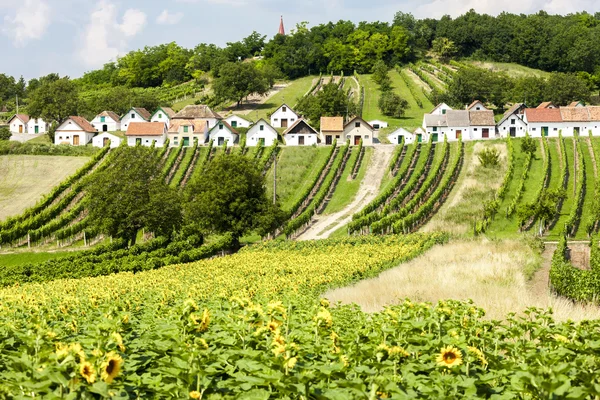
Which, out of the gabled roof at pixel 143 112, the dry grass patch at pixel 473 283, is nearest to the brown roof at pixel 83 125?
the gabled roof at pixel 143 112

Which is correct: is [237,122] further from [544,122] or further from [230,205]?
[230,205]

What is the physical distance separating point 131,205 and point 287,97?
78.3 metres

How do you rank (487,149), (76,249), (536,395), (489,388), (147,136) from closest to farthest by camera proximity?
(536,395) → (489,388) → (76,249) → (487,149) → (147,136)

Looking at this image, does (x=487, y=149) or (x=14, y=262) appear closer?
(x=14, y=262)

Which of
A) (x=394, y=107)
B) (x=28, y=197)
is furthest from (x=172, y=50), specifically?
(x=28, y=197)

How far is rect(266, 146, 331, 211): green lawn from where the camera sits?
2759 inches

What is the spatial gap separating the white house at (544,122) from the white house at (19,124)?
7792cm

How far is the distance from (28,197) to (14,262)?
62.4 ft

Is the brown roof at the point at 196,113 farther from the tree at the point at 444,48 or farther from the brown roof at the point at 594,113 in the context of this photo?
the tree at the point at 444,48

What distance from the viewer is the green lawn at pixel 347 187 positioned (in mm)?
67000

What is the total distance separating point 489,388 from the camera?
27.6 ft

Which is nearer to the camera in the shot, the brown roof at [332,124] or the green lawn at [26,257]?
the green lawn at [26,257]

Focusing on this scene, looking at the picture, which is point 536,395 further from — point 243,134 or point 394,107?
point 394,107

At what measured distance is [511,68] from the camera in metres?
149
